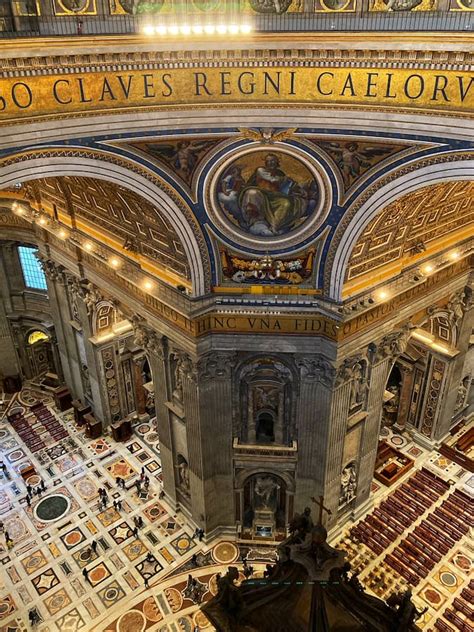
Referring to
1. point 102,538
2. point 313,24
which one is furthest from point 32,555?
point 313,24

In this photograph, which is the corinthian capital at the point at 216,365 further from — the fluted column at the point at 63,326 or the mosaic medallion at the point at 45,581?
the fluted column at the point at 63,326

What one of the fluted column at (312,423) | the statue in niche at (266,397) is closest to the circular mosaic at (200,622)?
the fluted column at (312,423)

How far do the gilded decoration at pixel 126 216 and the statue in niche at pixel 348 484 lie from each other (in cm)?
964

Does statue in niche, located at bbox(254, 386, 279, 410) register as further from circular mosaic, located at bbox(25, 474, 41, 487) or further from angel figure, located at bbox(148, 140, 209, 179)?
circular mosaic, located at bbox(25, 474, 41, 487)

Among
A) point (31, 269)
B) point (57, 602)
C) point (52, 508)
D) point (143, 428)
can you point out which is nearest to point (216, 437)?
point (57, 602)

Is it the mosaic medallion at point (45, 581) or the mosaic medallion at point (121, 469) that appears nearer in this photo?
the mosaic medallion at point (45, 581)

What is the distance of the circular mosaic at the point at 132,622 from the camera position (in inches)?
711

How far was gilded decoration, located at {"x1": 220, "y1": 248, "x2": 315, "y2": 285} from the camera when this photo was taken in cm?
1608

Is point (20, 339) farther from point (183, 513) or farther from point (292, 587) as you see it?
point (292, 587)

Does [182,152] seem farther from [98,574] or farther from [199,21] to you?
[98,574]

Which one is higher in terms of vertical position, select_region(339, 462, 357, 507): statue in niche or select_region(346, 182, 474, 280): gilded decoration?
select_region(346, 182, 474, 280): gilded decoration

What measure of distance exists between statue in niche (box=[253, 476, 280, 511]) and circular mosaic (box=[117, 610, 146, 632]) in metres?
5.39

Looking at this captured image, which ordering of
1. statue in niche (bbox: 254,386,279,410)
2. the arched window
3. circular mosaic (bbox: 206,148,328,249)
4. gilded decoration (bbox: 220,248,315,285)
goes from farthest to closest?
the arched window < statue in niche (bbox: 254,386,279,410) < gilded decoration (bbox: 220,248,315,285) < circular mosaic (bbox: 206,148,328,249)

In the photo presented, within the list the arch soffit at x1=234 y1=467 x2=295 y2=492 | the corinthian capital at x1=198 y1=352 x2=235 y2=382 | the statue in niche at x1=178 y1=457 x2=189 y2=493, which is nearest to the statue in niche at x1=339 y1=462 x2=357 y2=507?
the arch soffit at x1=234 y1=467 x2=295 y2=492
